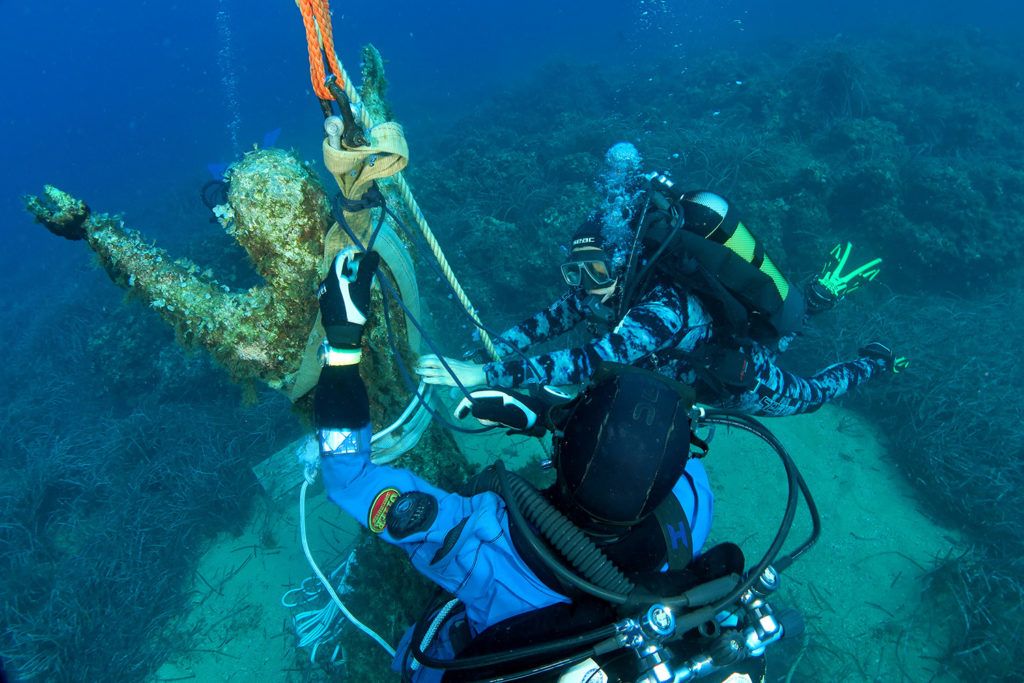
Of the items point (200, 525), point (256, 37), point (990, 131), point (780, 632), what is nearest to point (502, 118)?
point (990, 131)

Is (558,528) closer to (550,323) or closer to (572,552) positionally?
(572,552)

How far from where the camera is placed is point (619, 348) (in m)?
3.03

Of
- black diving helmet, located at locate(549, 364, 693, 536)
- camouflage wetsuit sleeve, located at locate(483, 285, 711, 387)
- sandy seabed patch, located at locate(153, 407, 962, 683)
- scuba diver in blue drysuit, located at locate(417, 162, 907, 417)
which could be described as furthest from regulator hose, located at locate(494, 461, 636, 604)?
sandy seabed patch, located at locate(153, 407, 962, 683)

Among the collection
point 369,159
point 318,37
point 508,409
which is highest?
point 318,37

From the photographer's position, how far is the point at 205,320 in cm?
216

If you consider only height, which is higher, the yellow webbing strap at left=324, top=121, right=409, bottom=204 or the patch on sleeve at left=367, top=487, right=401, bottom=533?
the yellow webbing strap at left=324, top=121, right=409, bottom=204

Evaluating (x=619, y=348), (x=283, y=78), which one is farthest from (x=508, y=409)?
(x=283, y=78)

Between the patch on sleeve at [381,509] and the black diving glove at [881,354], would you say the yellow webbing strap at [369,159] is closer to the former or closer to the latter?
the patch on sleeve at [381,509]

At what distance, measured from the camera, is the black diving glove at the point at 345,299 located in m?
1.97

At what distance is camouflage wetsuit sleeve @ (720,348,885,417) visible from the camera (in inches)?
149

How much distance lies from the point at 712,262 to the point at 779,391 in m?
1.45

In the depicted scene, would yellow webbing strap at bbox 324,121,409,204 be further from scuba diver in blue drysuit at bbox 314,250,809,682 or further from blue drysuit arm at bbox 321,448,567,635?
blue drysuit arm at bbox 321,448,567,635

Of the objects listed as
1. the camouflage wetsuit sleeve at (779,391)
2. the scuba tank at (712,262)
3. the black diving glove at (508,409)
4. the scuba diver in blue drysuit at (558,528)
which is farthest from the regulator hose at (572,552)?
the camouflage wetsuit sleeve at (779,391)

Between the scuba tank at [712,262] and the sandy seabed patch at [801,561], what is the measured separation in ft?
8.39
